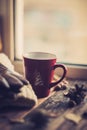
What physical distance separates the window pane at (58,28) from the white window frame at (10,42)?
1.8 inches

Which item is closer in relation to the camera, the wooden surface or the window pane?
the wooden surface

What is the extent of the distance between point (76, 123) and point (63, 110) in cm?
9

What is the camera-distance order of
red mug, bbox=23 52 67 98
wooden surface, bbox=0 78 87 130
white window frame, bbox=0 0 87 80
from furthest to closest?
1. white window frame, bbox=0 0 87 80
2. red mug, bbox=23 52 67 98
3. wooden surface, bbox=0 78 87 130

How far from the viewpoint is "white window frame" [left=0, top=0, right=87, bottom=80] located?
1.10m

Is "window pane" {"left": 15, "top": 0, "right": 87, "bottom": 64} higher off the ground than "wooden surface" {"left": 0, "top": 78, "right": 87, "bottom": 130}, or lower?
higher

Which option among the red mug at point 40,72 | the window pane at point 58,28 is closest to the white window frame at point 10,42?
the window pane at point 58,28

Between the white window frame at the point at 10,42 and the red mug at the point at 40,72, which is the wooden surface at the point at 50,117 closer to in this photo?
the red mug at the point at 40,72

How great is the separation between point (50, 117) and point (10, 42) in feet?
1.58

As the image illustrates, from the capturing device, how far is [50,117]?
2.47 feet

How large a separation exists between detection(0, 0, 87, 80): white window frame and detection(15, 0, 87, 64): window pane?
0.05m

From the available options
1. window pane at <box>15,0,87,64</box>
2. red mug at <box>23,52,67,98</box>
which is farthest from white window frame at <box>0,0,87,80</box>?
red mug at <box>23,52,67,98</box>

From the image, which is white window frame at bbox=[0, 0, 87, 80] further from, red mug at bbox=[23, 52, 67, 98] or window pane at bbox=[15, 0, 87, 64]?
red mug at bbox=[23, 52, 67, 98]

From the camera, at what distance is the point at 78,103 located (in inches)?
33.8

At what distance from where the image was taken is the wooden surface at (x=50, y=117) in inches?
27.6
